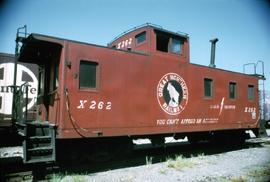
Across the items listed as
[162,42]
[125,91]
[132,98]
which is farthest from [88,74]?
[162,42]

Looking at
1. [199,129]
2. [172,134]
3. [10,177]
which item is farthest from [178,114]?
[10,177]

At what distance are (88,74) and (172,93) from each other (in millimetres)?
3020

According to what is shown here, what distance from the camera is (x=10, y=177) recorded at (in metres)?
6.11

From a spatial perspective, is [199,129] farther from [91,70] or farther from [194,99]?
[91,70]

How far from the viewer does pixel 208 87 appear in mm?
9805

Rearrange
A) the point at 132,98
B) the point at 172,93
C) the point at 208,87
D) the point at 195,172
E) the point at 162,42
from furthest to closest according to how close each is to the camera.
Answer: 1. the point at 208,87
2. the point at 162,42
3. the point at 172,93
4. the point at 132,98
5. the point at 195,172

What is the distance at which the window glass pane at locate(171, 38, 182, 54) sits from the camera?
28.5 ft

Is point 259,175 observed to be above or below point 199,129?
below

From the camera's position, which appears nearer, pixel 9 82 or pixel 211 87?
pixel 211 87

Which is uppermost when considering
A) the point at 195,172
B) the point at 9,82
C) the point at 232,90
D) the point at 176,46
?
the point at 176,46

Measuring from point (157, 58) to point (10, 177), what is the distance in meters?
5.31

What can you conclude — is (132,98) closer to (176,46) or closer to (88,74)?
(88,74)

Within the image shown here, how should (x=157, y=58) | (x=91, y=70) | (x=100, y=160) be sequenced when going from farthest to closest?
(x=157, y=58) → (x=100, y=160) → (x=91, y=70)

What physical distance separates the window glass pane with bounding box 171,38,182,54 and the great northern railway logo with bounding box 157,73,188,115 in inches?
35.4
